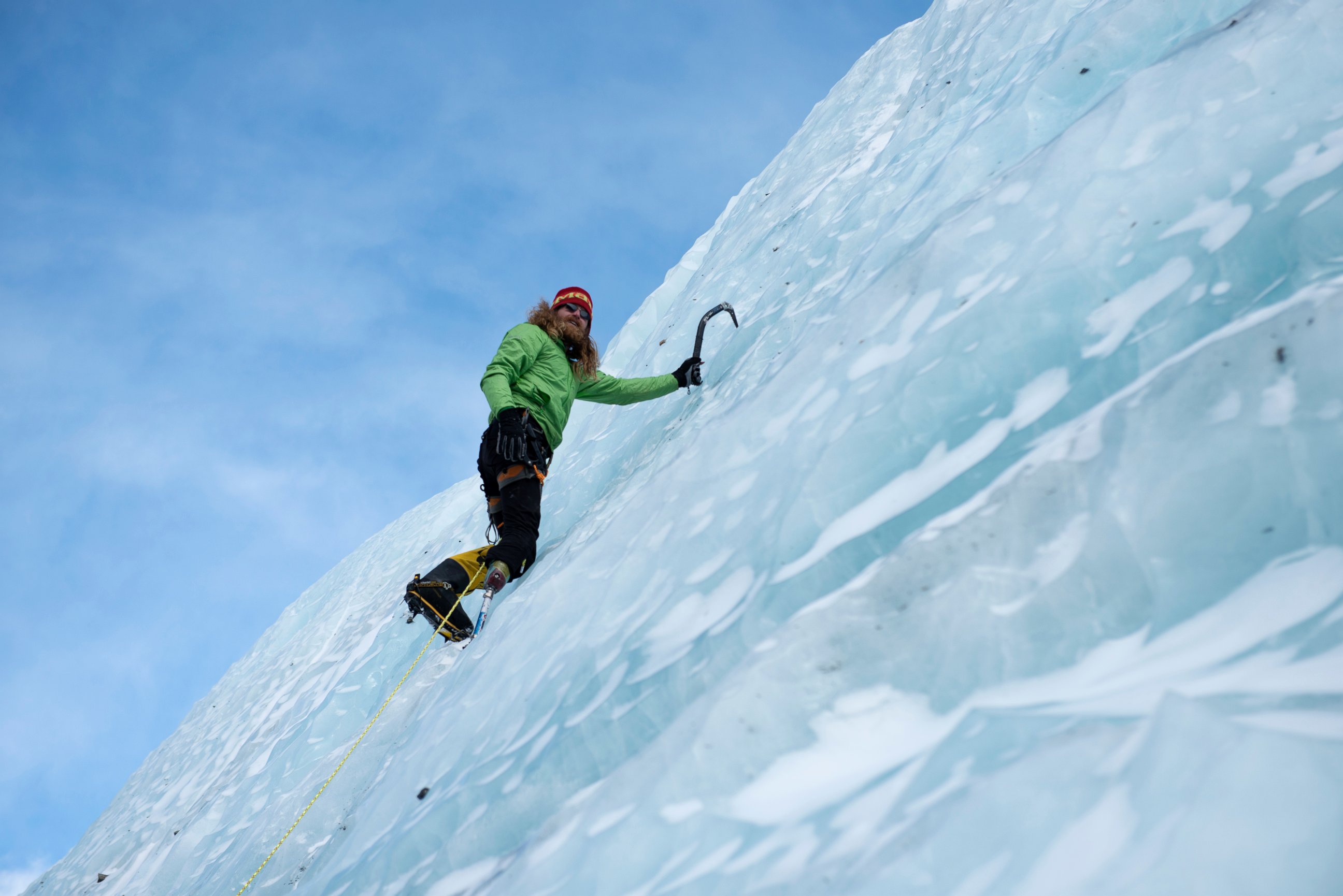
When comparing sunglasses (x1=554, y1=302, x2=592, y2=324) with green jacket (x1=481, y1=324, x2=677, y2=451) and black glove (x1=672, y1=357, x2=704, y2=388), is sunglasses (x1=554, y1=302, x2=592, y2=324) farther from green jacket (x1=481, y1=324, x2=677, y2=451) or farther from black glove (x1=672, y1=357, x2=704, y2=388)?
black glove (x1=672, y1=357, x2=704, y2=388)

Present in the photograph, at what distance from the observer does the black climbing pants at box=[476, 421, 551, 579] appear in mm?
3338

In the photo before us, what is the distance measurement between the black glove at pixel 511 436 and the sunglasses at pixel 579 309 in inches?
36.5

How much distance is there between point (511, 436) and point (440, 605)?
0.83 metres

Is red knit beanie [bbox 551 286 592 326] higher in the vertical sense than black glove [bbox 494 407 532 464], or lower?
higher

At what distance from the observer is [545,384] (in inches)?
141

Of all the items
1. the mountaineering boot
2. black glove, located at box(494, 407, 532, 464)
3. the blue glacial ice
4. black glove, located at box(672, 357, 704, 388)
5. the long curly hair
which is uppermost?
the long curly hair

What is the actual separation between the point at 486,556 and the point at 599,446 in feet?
4.35

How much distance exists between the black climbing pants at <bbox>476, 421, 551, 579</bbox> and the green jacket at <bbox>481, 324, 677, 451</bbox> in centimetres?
12

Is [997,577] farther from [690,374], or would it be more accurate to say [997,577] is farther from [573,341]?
[573,341]

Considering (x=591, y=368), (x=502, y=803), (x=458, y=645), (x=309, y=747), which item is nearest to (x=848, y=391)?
(x=502, y=803)

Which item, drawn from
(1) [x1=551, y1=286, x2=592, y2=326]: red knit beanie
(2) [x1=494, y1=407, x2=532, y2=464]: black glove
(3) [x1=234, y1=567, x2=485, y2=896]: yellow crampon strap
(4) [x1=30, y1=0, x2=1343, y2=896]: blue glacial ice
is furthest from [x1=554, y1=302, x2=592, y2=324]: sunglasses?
(3) [x1=234, y1=567, x2=485, y2=896]: yellow crampon strap

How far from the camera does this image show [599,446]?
466 centimetres

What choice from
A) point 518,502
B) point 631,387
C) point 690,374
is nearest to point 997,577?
point 518,502

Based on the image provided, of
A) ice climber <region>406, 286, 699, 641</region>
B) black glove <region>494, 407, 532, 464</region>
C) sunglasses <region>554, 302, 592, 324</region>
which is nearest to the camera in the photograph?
black glove <region>494, 407, 532, 464</region>
